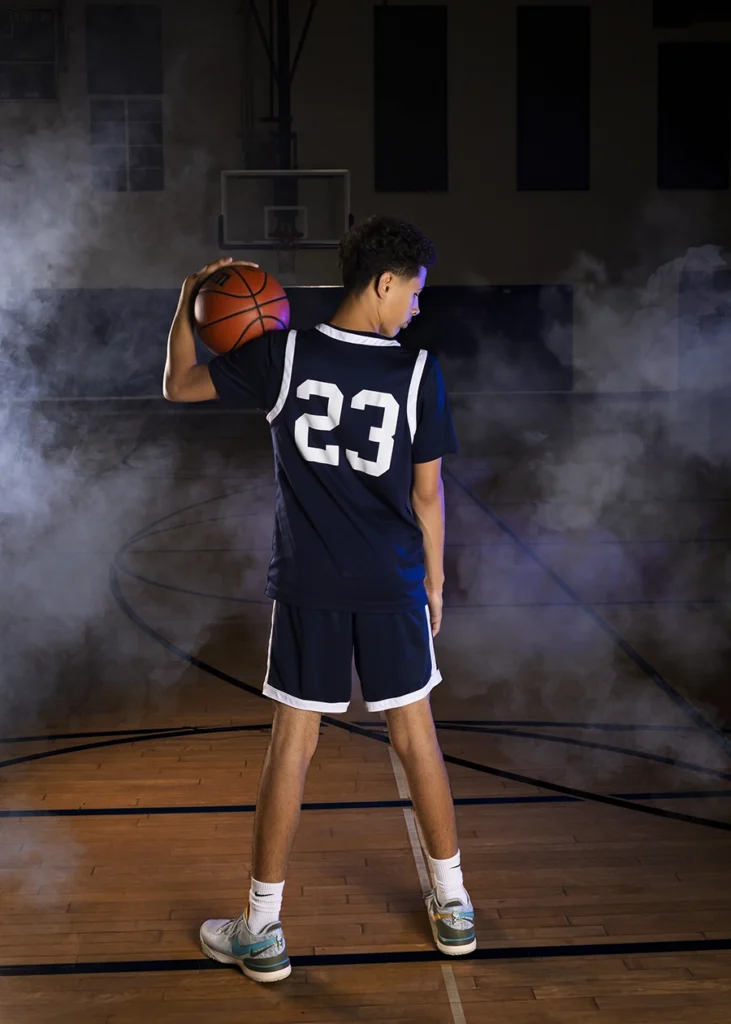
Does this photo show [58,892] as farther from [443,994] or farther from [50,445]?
[50,445]

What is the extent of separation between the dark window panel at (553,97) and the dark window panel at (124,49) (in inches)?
171

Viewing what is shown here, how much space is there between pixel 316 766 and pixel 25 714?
100 centimetres

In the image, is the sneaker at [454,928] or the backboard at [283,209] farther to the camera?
the backboard at [283,209]

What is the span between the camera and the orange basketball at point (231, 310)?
2.10 metres

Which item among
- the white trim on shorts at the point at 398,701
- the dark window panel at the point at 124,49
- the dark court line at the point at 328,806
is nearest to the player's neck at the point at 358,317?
the white trim on shorts at the point at 398,701

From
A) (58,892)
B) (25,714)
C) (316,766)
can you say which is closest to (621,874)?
(316,766)

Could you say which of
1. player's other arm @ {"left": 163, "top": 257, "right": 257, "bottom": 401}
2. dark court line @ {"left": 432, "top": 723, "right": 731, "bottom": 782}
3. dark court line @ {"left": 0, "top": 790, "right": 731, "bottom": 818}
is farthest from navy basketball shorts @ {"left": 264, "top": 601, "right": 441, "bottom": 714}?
dark court line @ {"left": 432, "top": 723, "right": 731, "bottom": 782}

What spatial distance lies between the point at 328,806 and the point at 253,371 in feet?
4.09

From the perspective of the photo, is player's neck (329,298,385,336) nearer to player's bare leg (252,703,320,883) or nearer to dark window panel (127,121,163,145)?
player's bare leg (252,703,320,883)

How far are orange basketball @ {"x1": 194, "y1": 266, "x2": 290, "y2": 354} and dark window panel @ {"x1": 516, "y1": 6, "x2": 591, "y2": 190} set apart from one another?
12.5 meters

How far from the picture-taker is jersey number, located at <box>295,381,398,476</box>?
186cm

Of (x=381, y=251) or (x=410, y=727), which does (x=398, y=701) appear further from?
(x=381, y=251)

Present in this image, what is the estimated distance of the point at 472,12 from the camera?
1337 cm

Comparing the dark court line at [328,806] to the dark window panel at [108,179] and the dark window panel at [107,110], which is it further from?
the dark window panel at [107,110]
